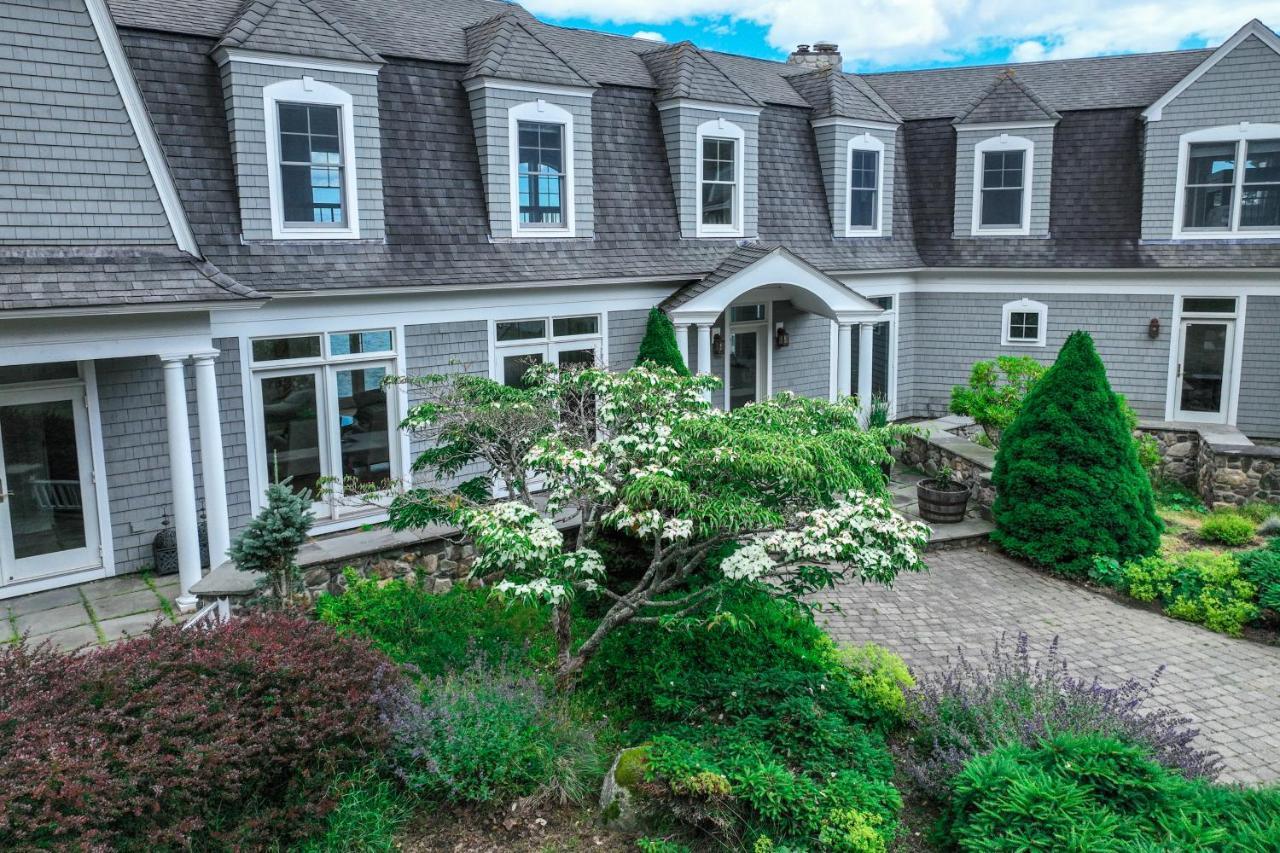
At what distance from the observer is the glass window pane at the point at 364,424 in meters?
11.3

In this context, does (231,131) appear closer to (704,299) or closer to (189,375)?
(189,375)

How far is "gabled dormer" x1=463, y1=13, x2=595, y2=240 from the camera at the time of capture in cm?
1223

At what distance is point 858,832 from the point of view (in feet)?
17.3

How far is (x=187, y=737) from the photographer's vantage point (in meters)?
5.08

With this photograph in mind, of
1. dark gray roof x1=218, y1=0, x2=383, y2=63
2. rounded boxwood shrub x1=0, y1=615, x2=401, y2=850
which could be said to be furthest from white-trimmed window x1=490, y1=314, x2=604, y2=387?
rounded boxwood shrub x1=0, y1=615, x2=401, y2=850

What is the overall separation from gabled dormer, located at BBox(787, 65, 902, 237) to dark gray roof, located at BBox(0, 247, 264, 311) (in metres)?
10.8

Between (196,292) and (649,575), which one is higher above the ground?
(196,292)

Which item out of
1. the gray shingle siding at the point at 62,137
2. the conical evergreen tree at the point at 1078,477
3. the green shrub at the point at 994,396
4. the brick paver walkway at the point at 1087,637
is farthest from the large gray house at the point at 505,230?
the brick paver walkway at the point at 1087,637

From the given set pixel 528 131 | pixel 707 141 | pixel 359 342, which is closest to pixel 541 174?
pixel 528 131

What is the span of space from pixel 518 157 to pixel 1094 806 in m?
10.2

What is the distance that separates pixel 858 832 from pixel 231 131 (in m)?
9.41

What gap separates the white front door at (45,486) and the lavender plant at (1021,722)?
27.5ft

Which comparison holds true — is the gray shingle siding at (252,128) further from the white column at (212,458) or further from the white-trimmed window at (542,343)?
the white-trimmed window at (542,343)

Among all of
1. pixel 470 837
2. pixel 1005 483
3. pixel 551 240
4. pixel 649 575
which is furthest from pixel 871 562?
pixel 551 240
